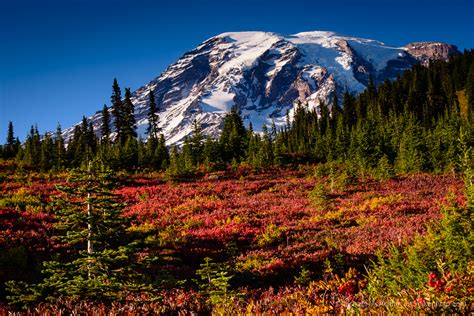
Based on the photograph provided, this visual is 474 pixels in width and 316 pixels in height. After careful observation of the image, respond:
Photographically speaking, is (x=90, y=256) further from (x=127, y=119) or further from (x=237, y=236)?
(x=127, y=119)

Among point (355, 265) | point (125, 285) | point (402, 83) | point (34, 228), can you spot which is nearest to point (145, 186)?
point (34, 228)

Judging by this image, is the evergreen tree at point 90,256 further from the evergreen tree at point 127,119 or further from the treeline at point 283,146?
the evergreen tree at point 127,119

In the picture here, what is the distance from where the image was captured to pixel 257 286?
10.3 m

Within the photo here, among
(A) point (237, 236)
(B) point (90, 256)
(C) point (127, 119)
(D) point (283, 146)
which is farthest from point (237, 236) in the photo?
(C) point (127, 119)

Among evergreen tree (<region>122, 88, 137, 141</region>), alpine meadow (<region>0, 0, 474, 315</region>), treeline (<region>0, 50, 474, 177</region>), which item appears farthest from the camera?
evergreen tree (<region>122, 88, 137, 141</region>)

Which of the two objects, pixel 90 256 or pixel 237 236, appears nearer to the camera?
pixel 90 256

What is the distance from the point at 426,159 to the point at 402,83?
6974 cm

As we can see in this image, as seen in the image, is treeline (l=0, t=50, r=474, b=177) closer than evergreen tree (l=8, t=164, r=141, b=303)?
No

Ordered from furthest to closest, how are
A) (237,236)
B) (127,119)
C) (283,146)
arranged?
1. (127,119)
2. (283,146)
3. (237,236)

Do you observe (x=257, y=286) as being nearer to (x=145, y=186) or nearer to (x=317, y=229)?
(x=317, y=229)

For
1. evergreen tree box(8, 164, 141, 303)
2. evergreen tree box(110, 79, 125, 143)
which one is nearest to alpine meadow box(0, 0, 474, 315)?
evergreen tree box(8, 164, 141, 303)

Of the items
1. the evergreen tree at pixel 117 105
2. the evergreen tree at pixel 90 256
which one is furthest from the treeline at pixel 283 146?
the evergreen tree at pixel 90 256

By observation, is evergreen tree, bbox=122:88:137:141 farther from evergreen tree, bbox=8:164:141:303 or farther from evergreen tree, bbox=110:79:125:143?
evergreen tree, bbox=8:164:141:303

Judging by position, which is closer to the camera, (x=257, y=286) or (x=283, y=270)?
(x=257, y=286)
